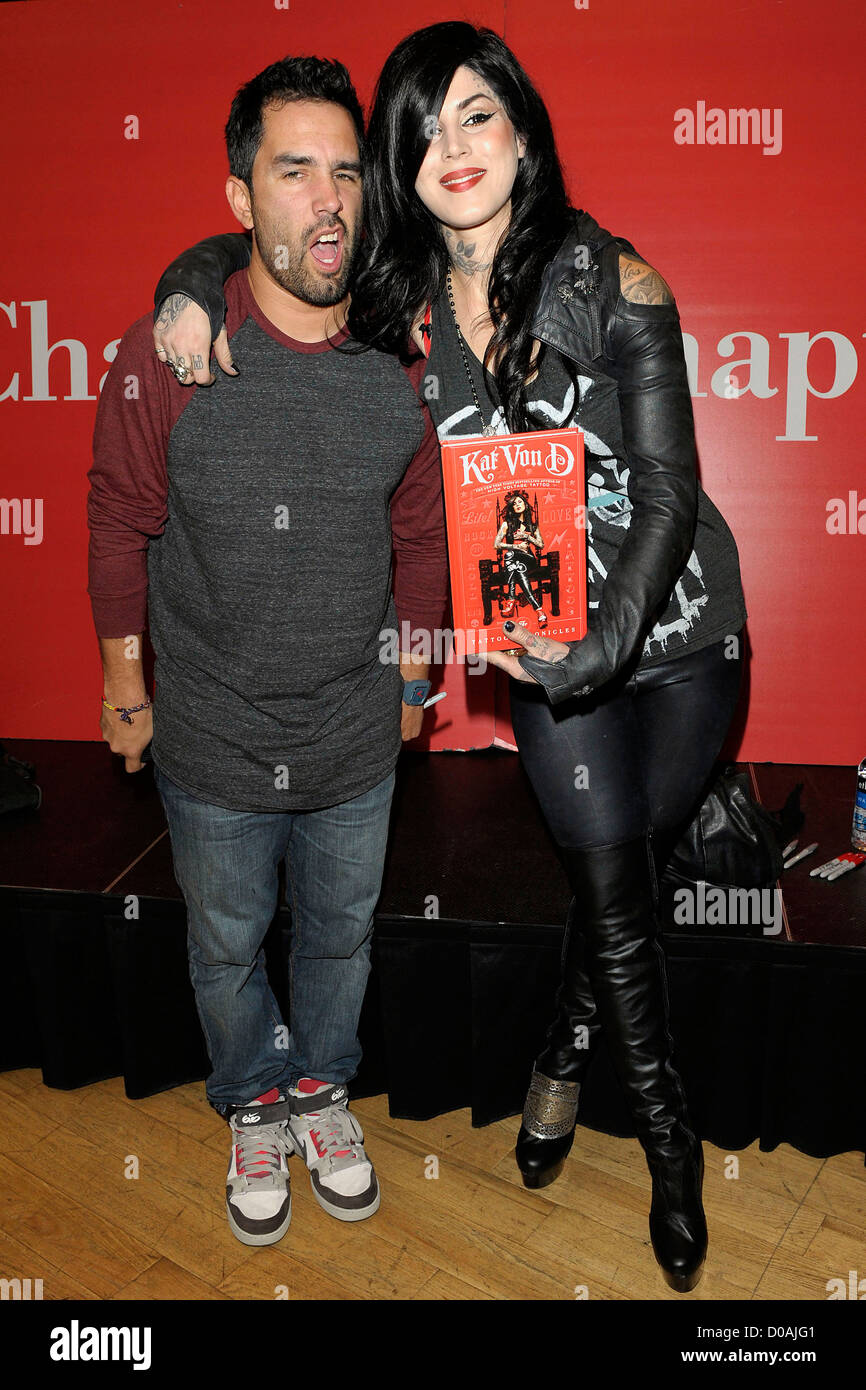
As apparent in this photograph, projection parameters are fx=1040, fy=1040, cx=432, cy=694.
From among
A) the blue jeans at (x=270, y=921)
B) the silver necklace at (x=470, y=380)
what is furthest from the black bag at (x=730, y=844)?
the silver necklace at (x=470, y=380)

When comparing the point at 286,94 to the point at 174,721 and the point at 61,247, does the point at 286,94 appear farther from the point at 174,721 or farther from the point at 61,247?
the point at 61,247

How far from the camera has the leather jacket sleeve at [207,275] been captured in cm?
156

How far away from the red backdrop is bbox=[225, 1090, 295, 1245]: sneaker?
1.19 m

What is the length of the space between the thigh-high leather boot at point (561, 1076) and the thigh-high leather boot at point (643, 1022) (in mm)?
146

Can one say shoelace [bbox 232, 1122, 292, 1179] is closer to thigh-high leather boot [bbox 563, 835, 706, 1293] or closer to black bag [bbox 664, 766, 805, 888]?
thigh-high leather boot [bbox 563, 835, 706, 1293]

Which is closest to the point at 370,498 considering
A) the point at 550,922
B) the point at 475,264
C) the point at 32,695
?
the point at 475,264

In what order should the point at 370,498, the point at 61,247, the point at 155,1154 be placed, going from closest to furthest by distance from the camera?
the point at 370,498
the point at 155,1154
the point at 61,247

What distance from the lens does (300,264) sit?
1540mm

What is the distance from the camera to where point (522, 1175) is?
2027 mm

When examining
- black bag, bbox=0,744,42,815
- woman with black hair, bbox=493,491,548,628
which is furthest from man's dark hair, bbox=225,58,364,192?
black bag, bbox=0,744,42,815

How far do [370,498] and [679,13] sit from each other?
164 centimetres

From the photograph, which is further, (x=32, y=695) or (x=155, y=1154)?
(x=32, y=695)

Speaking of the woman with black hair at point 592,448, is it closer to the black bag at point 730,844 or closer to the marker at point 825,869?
the black bag at point 730,844

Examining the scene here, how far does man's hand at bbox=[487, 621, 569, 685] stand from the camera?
1.45 m
